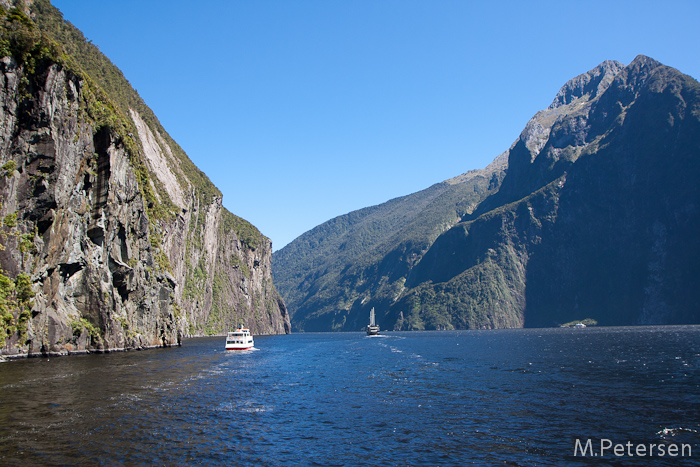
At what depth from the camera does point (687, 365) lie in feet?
182

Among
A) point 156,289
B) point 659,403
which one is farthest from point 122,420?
point 156,289

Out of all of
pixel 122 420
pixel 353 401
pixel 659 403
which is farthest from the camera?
pixel 353 401

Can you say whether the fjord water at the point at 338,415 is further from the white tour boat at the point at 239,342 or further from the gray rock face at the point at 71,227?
the white tour boat at the point at 239,342

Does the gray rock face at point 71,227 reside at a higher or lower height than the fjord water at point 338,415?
higher

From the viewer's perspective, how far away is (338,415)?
33656mm

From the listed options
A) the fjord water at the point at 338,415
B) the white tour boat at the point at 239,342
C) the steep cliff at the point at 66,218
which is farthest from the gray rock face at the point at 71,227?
the white tour boat at the point at 239,342

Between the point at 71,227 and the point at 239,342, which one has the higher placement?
the point at 71,227

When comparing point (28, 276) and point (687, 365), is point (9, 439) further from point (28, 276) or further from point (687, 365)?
point (687, 365)

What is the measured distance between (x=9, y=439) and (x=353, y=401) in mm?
22088

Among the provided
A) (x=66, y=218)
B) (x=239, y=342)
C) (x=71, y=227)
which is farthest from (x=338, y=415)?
(x=239, y=342)

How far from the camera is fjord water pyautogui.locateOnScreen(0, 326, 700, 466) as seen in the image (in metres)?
24.0

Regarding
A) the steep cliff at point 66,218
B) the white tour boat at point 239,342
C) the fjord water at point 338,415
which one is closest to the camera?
the fjord water at point 338,415

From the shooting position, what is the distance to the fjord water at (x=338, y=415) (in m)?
24.0

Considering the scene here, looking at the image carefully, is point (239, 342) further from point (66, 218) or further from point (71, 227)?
point (66, 218)
